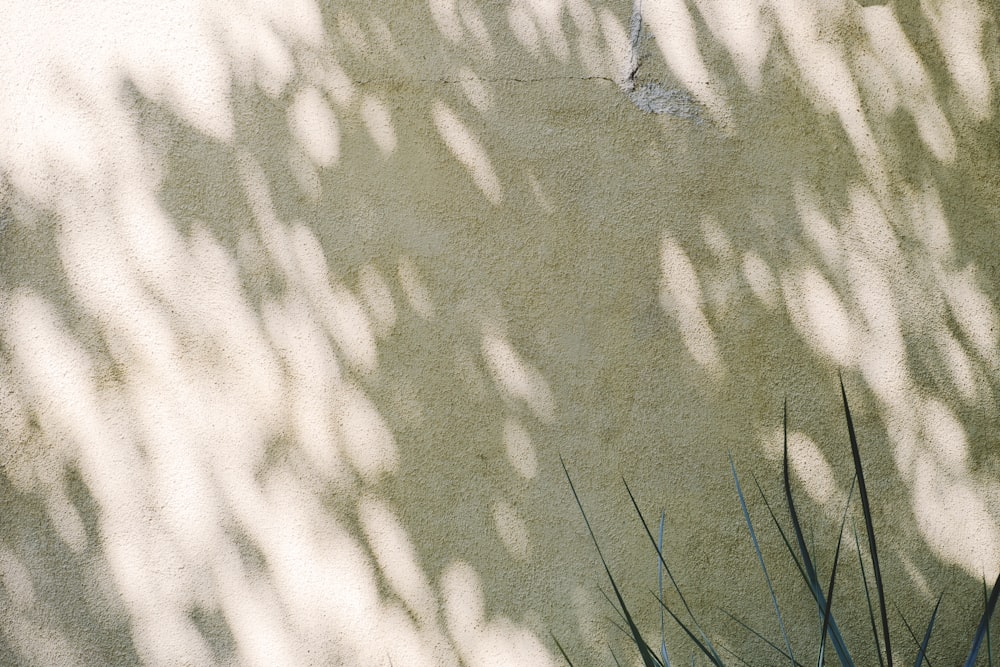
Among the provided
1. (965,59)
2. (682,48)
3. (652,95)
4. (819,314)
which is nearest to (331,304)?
(652,95)

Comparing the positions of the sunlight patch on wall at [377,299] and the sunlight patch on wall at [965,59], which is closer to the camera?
the sunlight patch on wall at [377,299]

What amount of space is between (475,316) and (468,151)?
0.53 metres

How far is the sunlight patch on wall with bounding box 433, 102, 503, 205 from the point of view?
2398 mm

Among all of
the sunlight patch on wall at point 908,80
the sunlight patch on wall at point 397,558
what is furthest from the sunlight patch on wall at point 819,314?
the sunlight patch on wall at point 397,558

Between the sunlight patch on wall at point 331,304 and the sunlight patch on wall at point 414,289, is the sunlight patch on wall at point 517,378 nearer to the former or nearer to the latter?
the sunlight patch on wall at point 414,289

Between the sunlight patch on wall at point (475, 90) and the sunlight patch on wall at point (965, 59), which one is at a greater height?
the sunlight patch on wall at point (475, 90)

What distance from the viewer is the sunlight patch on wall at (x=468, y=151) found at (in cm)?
240

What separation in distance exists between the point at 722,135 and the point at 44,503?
7.93ft

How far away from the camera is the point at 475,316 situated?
2383mm

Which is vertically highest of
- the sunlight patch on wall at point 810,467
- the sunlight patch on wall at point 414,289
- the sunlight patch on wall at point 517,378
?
the sunlight patch on wall at point 414,289

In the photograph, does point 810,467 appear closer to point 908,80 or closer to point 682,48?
point 908,80

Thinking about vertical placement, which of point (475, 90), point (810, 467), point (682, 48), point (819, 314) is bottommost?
point (810, 467)

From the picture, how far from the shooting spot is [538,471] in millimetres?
2363

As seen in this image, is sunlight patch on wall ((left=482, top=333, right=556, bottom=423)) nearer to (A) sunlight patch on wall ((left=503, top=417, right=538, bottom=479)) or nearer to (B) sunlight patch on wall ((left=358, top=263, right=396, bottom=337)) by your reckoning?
(A) sunlight patch on wall ((left=503, top=417, right=538, bottom=479))
